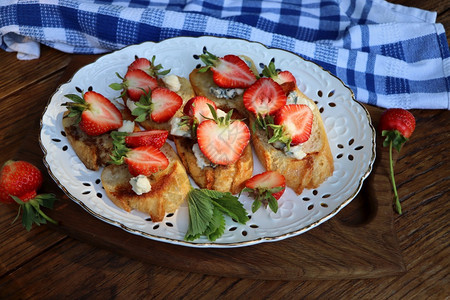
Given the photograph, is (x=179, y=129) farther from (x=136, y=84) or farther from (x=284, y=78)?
(x=284, y=78)

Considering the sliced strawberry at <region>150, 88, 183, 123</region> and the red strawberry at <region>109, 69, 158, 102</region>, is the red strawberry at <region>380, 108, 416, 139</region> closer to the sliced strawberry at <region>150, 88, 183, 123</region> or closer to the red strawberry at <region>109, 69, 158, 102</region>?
the sliced strawberry at <region>150, 88, 183, 123</region>

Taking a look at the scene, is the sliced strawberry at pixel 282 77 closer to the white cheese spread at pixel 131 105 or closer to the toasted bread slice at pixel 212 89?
the toasted bread slice at pixel 212 89

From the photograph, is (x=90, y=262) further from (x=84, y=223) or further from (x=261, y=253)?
(x=261, y=253)

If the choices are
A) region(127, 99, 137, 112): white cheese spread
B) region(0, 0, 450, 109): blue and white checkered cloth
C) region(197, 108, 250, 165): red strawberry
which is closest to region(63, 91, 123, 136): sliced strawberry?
region(127, 99, 137, 112): white cheese spread

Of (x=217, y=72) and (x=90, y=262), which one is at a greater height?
(x=217, y=72)

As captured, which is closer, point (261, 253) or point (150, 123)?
point (261, 253)

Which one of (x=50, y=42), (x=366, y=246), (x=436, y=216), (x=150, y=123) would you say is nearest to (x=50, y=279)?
(x=150, y=123)
